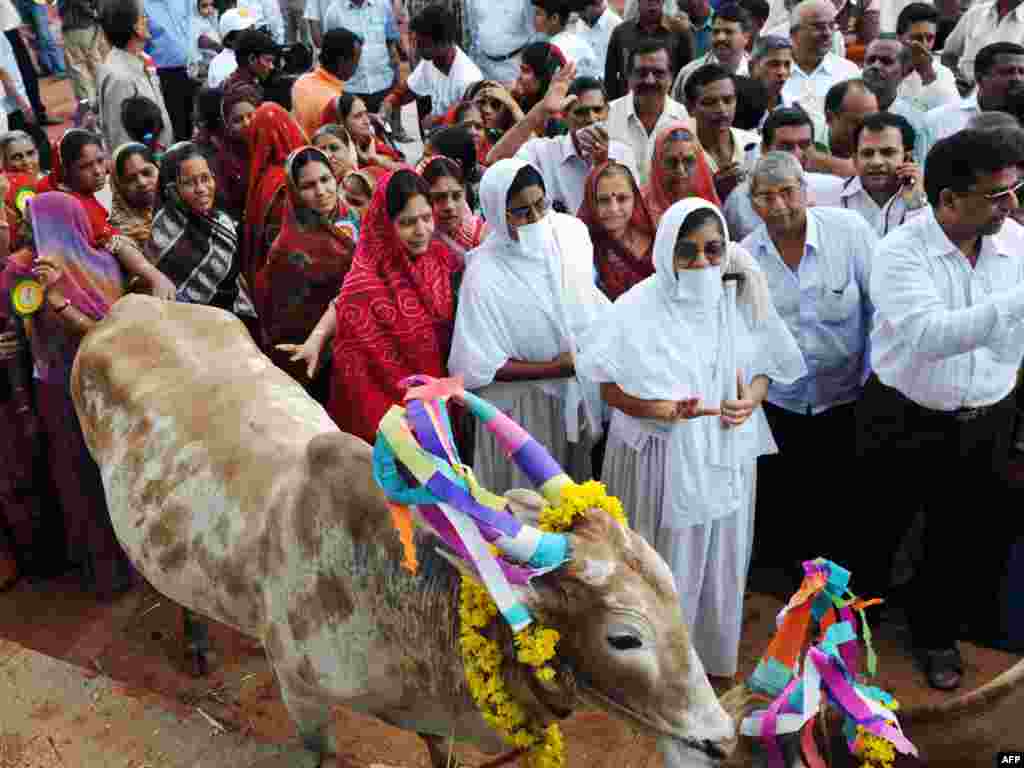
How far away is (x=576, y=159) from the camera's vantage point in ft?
19.5

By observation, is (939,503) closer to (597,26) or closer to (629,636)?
(629,636)

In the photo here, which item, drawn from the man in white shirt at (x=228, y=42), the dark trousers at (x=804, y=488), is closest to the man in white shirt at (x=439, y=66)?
the man in white shirt at (x=228, y=42)

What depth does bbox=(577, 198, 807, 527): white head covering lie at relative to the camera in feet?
12.7

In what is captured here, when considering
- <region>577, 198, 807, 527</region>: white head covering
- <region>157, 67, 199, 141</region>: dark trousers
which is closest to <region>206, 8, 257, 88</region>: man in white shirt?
<region>157, 67, 199, 141</region>: dark trousers

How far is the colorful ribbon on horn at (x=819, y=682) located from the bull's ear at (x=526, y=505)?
749mm

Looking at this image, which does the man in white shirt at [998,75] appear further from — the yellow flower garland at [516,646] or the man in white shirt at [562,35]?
the yellow flower garland at [516,646]

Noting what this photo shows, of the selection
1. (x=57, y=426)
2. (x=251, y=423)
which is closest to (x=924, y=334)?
(x=251, y=423)

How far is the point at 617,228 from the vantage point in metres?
4.73

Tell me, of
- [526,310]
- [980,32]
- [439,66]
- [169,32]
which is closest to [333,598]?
[526,310]

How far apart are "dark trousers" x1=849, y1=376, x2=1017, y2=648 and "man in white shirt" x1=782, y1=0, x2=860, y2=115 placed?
364 cm

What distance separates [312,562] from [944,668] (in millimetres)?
2856

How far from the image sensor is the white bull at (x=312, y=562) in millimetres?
2424

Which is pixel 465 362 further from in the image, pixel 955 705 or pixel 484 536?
pixel 955 705

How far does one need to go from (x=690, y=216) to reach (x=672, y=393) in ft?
2.16
